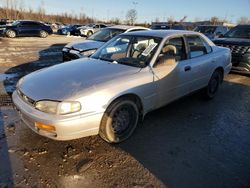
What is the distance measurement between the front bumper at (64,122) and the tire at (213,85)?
3.15 m

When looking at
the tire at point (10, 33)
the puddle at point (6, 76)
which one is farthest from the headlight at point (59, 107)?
the tire at point (10, 33)

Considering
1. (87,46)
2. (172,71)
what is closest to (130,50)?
(172,71)

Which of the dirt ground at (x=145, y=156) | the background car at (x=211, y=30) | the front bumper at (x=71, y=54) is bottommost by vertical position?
the dirt ground at (x=145, y=156)

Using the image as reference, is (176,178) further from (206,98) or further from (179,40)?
(206,98)

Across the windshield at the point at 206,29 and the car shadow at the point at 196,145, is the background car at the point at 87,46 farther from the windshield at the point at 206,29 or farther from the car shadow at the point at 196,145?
the windshield at the point at 206,29

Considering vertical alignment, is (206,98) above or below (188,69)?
below

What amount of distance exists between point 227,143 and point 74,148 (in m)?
2.29

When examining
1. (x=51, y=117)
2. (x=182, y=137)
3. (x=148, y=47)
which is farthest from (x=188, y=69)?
(x=51, y=117)

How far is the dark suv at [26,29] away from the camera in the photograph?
797 inches

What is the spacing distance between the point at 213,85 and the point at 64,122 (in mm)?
3879

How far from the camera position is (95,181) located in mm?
2773

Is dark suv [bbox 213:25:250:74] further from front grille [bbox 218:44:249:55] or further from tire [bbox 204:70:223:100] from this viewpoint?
tire [bbox 204:70:223:100]

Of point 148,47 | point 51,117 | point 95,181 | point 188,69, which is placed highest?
point 148,47

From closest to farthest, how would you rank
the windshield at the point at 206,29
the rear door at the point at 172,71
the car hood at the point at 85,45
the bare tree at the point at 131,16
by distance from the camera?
1. the rear door at the point at 172,71
2. the car hood at the point at 85,45
3. the windshield at the point at 206,29
4. the bare tree at the point at 131,16
